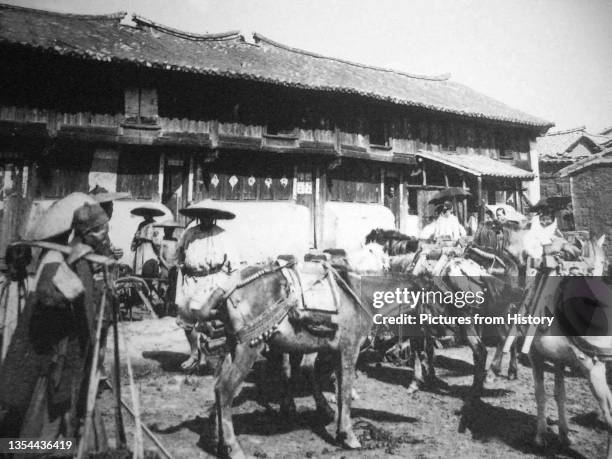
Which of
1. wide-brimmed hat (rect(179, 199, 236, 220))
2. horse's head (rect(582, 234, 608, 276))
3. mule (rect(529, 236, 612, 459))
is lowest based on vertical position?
mule (rect(529, 236, 612, 459))

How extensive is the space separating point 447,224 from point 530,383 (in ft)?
15.0

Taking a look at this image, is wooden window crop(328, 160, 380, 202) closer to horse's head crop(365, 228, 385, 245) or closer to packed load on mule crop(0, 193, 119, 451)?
horse's head crop(365, 228, 385, 245)

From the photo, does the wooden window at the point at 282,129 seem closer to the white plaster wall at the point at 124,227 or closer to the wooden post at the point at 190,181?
the wooden post at the point at 190,181

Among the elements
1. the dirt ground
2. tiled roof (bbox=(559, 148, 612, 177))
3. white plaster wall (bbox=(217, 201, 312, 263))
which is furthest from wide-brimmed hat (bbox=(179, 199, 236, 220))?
tiled roof (bbox=(559, 148, 612, 177))

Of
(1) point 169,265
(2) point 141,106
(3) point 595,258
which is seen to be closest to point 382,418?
(3) point 595,258

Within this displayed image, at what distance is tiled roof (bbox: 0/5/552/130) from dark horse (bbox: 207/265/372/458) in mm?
9317

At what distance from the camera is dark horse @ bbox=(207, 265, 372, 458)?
Answer: 145 inches

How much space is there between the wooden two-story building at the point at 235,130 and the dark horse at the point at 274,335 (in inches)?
333

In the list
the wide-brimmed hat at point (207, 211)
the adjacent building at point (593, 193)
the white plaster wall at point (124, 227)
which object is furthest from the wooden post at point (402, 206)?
the wide-brimmed hat at point (207, 211)

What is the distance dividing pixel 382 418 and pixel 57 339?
12.8 ft

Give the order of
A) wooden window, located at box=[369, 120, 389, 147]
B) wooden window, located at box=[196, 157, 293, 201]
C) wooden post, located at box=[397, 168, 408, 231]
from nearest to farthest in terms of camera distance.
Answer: wooden window, located at box=[196, 157, 293, 201] → wooden window, located at box=[369, 120, 389, 147] → wooden post, located at box=[397, 168, 408, 231]

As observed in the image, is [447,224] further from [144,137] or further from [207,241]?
[144,137]

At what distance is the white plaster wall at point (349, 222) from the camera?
13.8 metres

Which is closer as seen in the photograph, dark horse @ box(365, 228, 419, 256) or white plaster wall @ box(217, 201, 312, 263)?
dark horse @ box(365, 228, 419, 256)
